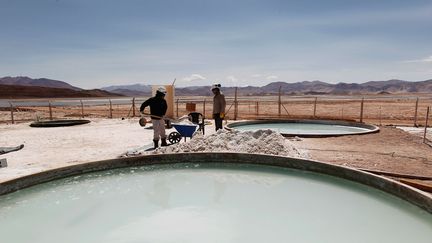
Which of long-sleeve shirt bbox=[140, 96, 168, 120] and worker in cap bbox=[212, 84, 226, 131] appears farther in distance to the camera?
worker in cap bbox=[212, 84, 226, 131]

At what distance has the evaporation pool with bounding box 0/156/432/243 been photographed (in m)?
3.49

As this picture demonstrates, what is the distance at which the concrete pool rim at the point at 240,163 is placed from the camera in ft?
12.9

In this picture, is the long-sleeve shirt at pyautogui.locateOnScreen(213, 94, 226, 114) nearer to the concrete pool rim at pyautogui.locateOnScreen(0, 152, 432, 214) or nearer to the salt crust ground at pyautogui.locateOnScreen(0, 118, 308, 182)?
the salt crust ground at pyautogui.locateOnScreen(0, 118, 308, 182)

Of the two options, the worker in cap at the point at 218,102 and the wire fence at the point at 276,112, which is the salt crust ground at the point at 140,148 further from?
the wire fence at the point at 276,112

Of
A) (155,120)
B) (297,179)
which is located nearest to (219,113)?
(155,120)

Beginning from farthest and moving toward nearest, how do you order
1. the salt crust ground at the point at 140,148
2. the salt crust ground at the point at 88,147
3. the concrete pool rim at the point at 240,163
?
the salt crust ground at the point at 88,147
the salt crust ground at the point at 140,148
the concrete pool rim at the point at 240,163

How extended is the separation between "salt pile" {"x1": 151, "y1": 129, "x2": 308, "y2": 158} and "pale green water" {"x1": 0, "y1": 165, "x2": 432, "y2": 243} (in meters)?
0.65

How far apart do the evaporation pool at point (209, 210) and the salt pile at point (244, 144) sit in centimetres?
62

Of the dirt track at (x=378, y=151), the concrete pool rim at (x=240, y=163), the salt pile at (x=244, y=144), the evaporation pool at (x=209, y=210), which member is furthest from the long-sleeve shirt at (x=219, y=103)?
the evaporation pool at (x=209, y=210)

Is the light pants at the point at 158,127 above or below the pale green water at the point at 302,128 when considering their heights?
above

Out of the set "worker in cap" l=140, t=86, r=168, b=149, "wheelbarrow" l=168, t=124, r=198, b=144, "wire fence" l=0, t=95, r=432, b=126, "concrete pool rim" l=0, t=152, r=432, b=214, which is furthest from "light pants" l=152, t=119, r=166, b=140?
"wire fence" l=0, t=95, r=432, b=126

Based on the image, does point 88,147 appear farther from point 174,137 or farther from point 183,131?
point 183,131

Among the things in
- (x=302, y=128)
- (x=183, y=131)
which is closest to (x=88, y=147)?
(x=183, y=131)

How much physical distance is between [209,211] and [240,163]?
188 centimetres
